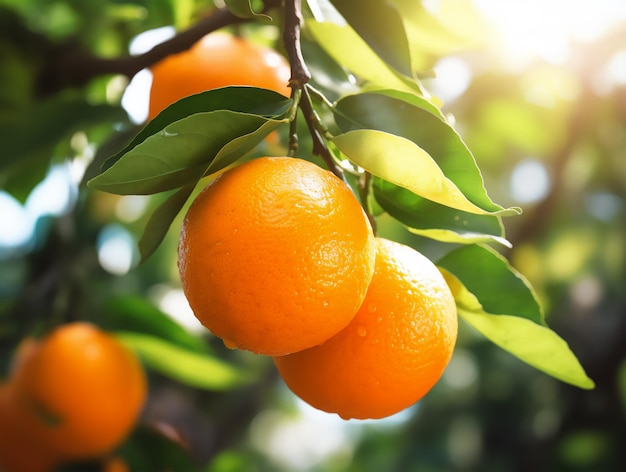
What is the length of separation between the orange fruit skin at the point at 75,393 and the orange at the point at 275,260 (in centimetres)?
61

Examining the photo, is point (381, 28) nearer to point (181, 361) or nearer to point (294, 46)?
point (294, 46)

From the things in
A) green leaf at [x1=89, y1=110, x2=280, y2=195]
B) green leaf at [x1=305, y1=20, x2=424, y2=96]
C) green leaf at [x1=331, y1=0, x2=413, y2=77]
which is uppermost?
green leaf at [x1=331, y1=0, x2=413, y2=77]

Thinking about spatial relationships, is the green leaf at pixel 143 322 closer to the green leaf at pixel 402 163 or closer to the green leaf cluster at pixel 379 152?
the green leaf cluster at pixel 379 152

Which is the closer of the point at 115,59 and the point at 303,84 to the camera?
the point at 303,84

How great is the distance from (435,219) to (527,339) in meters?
0.15

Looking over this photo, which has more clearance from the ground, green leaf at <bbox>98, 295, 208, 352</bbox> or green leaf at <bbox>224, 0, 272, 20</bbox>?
green leaf at <bbox>224, 0, 272, 20</bbox>

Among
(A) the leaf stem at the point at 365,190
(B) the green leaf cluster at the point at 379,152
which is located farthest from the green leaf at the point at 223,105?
(A) the leaf stem at the point at 365,190

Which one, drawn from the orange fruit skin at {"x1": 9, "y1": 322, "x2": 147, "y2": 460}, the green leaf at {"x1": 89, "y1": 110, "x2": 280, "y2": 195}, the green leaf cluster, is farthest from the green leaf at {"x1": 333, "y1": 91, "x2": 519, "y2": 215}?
the orange fruit skin at {"x1": 9, "y1": 322, "x2": 147, "y2": 460}

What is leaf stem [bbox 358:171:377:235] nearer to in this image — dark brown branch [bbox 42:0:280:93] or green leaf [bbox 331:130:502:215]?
green leaf [bbox 331:130:502:215]

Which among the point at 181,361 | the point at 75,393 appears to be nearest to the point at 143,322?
the point at 181,361

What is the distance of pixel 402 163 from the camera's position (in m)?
0.55

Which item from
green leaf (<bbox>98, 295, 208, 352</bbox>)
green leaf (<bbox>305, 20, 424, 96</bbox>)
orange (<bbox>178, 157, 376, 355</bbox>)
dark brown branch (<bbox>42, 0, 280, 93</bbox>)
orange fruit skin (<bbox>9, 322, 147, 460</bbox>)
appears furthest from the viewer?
green leaf (<bbox>98, 295, 208, 352</bbox>)

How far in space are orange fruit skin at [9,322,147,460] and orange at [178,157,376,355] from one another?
613 millimetres

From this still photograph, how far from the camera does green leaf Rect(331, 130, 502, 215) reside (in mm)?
527
